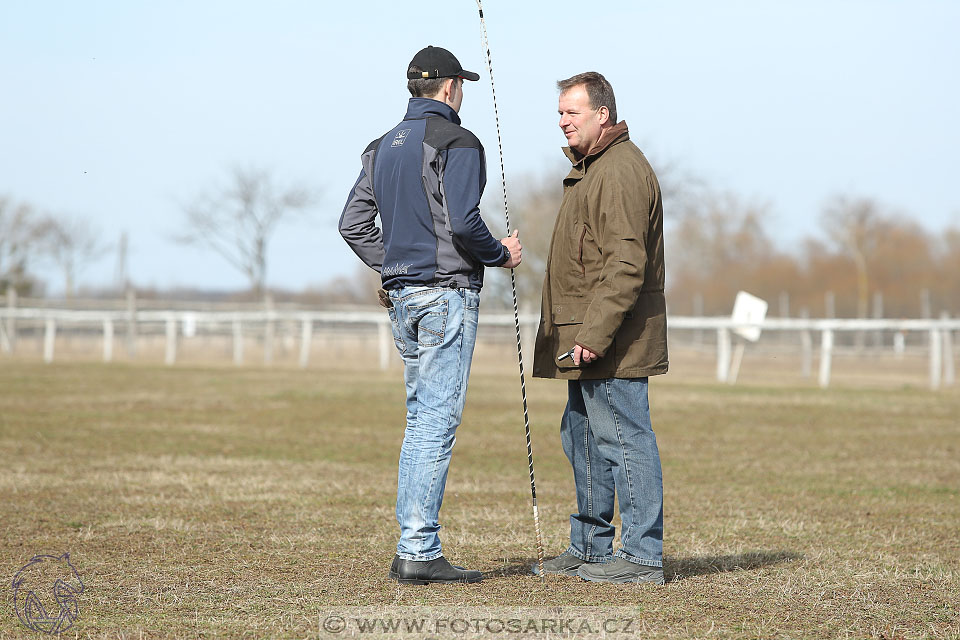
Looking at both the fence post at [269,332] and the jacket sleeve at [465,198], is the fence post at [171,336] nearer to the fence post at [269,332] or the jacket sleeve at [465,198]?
the fence post at [269,332]

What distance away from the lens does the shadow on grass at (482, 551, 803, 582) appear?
4.86m

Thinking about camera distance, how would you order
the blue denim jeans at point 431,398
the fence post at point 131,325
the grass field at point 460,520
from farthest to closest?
the fence post at point 131,325 < the blue denim jeans at point 431,398 < the grass field at point 460,520

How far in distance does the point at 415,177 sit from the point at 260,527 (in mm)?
2459

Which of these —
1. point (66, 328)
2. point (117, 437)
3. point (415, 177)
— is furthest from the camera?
point (66, 328)

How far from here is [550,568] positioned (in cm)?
486

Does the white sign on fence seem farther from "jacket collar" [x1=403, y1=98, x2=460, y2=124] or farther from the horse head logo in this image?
the horse head logo

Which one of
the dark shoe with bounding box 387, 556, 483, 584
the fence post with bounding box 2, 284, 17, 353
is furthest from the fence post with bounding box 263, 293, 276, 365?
the dark shoe with bounding box 387, 556, 483, 584

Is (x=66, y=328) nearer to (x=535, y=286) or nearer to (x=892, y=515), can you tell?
(x=535, y=286)

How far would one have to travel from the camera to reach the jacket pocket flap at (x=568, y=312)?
4652 mm

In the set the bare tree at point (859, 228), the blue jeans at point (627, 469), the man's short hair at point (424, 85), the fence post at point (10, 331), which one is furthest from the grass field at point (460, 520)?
the bare tree at point (859, 228)

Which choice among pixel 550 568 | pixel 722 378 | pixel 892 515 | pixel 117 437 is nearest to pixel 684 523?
pixel 892 515

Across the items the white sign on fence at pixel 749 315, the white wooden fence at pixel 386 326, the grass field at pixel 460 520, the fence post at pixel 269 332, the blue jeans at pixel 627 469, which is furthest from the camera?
the fence post at pixel 269 332

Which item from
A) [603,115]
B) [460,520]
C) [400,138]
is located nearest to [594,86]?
[603,115]

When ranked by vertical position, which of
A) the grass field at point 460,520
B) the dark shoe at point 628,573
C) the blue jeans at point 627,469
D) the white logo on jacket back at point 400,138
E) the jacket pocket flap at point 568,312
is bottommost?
the grass field at point 460,520
